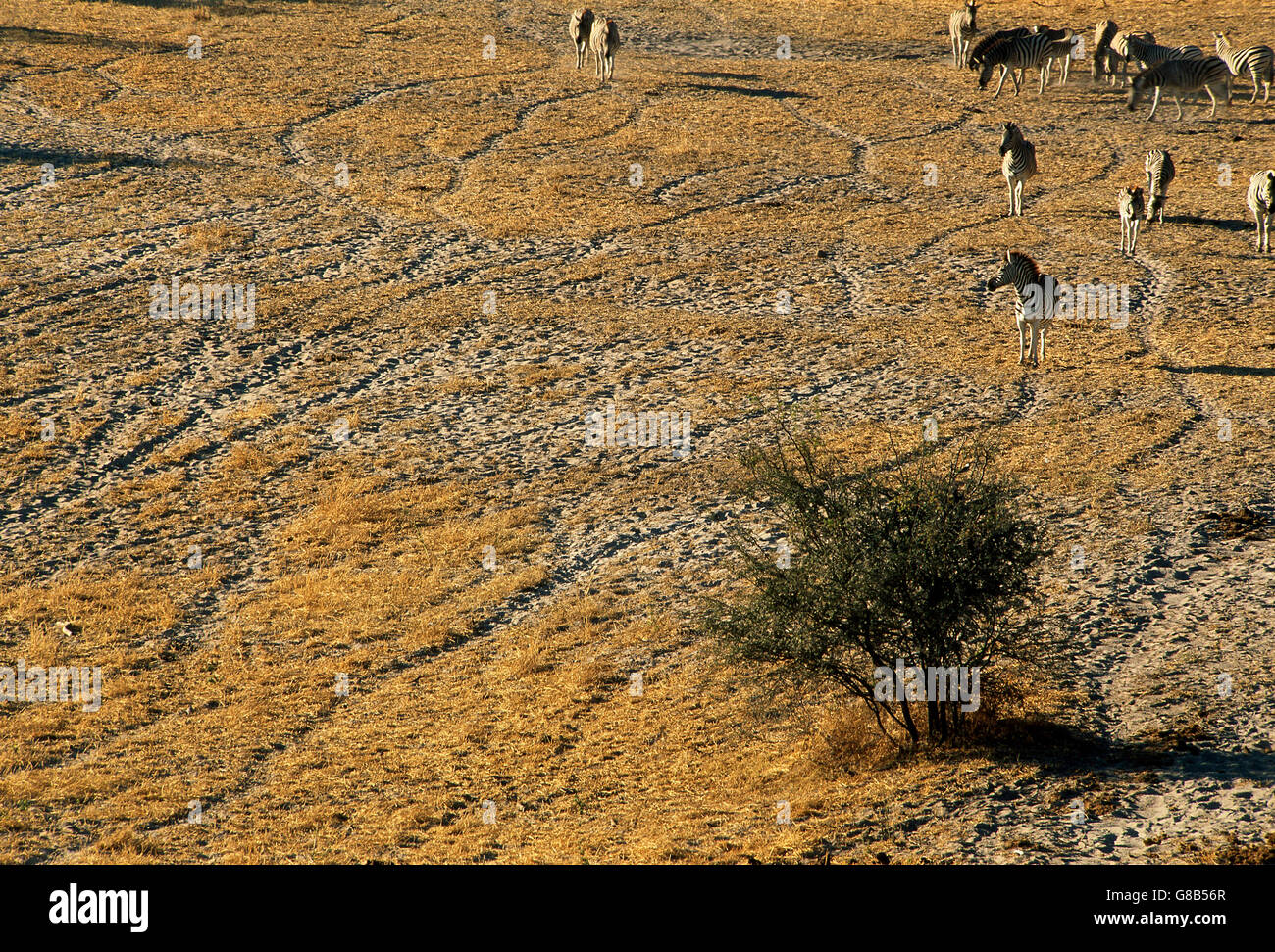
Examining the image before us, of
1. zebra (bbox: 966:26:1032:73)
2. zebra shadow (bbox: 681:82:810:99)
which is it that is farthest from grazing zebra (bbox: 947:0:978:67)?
zebra shadow (bbox: 681:82:810:99)

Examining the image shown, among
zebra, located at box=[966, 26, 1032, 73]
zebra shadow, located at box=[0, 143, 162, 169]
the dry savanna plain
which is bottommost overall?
the dry savanna plain

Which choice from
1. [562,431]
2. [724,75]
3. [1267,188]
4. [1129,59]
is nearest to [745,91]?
[724,75]

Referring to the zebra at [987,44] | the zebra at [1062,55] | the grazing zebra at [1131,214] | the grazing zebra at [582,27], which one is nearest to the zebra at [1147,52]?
the zebra at [1062,55]

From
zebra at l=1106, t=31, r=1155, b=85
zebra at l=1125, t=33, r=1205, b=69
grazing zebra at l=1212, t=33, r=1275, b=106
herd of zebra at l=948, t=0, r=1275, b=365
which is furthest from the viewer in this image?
zebra at l=1106, t=31, r=1155, b=85

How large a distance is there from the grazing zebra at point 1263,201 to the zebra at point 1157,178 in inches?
84.9

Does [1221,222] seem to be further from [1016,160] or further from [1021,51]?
[1021,51]

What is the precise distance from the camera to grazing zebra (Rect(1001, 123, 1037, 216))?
25203mm

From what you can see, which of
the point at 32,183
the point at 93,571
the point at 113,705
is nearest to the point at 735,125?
the point at 32,183

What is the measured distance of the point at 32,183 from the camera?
2803 cm

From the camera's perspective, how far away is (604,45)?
112 feet

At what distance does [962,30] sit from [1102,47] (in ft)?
12.7

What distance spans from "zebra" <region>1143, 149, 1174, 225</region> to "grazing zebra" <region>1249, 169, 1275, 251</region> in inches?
84.9

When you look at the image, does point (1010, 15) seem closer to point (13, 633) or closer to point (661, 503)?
point (661, 503)

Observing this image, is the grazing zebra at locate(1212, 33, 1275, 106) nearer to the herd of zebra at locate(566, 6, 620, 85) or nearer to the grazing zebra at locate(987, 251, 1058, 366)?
the herd of zebra at locate(566, 6, 620, 85)
